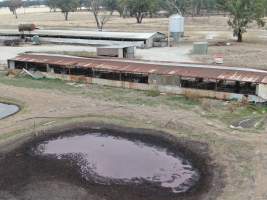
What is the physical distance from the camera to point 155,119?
30.8m

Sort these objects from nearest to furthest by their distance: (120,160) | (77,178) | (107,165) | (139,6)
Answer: (77,178) → (107,165) → (120,160) → (139,6)

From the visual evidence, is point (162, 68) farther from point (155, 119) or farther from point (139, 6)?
point (139, 6)

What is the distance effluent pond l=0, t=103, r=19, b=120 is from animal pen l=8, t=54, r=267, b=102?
915 cm

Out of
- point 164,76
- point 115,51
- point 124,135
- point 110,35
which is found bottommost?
point 124,135

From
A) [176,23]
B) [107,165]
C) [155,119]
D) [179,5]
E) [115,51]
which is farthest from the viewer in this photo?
[179,5]

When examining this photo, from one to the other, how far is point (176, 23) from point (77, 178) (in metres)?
49.6

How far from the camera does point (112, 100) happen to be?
35.8 m

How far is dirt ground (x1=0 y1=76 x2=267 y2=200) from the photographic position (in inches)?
868

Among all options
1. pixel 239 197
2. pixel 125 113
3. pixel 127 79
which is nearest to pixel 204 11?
pixel 127 79

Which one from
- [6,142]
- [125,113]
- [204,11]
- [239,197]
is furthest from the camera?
[204,11]

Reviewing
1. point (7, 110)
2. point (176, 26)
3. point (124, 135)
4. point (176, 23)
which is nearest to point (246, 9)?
point (176, 23)

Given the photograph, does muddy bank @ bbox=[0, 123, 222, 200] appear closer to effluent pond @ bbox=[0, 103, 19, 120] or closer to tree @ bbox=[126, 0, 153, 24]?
effluent pond @ bbox=[0, 103, 19, 120]

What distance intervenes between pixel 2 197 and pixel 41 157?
492 centimetres

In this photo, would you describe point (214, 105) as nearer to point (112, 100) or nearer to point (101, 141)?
point (112, 100)
